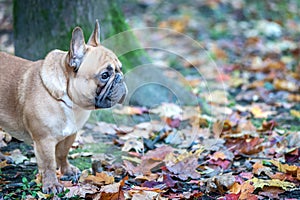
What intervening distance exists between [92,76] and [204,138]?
181 centimetres

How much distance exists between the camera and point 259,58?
8.25 m

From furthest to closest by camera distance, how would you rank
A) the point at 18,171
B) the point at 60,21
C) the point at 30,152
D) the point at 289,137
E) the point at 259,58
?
the point at 259,58
the point at 60,21
the point at 289,137
the point at 30,152
the point at 18,171

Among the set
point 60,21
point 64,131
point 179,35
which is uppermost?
point 60,21

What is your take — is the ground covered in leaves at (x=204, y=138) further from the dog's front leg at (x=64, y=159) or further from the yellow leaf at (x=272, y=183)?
the dog's front leg at (x=64, y=159)

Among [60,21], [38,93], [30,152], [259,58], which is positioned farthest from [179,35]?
[38,93]

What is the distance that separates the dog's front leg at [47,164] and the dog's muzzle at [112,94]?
40cm

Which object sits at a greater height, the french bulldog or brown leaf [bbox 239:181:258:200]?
the french bulldog

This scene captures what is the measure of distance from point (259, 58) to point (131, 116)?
11.2 ft

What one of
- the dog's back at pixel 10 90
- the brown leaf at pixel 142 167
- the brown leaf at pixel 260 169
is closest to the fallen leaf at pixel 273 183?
the brown leaf at pixel 260 169

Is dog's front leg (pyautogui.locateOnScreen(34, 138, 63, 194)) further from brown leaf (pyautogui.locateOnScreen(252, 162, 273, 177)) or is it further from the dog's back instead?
brown leaf (pyautogui.locateOnScreen(252, 162, 273, 177))

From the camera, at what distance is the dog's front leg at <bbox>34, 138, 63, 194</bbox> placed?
3631 mm

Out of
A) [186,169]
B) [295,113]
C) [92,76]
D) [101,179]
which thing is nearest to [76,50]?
[92,76]

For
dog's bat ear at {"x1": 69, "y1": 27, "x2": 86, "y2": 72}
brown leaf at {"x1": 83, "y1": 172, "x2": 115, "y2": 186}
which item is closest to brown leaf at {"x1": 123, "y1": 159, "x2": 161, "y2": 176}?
brown leaf at {"x1": 83, "y1": 172, "x2": 115, "y2": 186}

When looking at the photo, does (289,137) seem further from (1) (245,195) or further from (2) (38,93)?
(2) (38,93)
